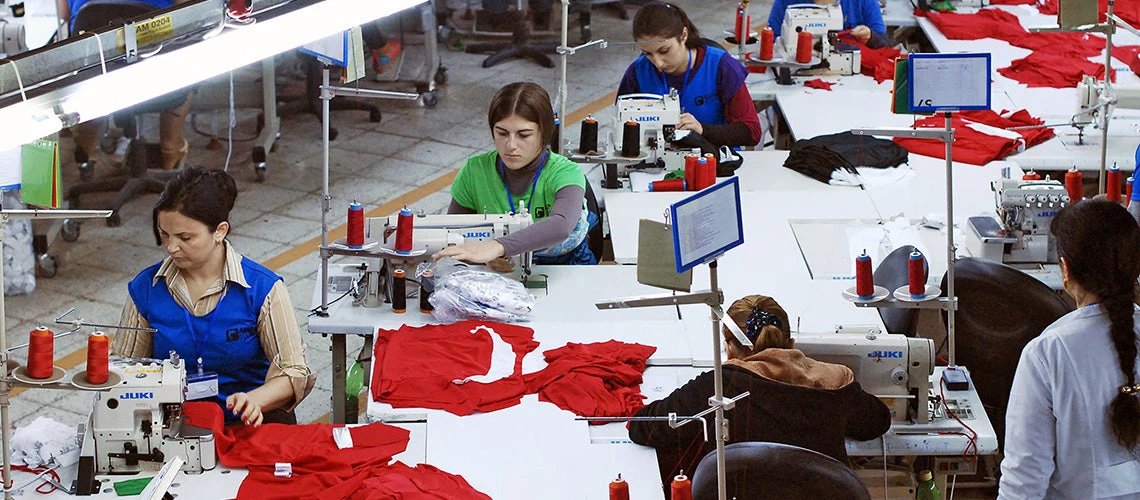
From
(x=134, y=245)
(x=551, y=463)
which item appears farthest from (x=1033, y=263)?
(x=134, y=245)

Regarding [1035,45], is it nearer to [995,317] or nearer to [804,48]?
[804,48]

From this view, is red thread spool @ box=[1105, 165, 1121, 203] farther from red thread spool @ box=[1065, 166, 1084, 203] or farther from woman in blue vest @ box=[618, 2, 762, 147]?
woman in blue vest @ box=[618, 2, 762, 147]

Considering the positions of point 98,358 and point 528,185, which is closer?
point 98,358

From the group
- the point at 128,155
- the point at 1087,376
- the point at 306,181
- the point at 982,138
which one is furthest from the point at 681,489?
the point at 128,155

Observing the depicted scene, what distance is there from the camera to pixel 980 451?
379cm

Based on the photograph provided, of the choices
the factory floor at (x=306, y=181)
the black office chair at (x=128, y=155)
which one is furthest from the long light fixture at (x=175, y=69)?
the black office chair at (x=128, y=155)

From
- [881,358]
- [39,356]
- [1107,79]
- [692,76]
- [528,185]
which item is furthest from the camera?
[692,76]

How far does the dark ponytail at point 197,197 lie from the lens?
372 centimetres

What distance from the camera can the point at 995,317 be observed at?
4270 mm

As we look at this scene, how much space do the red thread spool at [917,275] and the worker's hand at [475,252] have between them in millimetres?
1237

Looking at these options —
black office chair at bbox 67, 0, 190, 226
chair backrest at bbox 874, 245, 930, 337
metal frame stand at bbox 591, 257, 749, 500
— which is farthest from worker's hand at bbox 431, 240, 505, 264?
black office chair at bbox 67, 0, 190, 226

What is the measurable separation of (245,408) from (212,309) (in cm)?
33

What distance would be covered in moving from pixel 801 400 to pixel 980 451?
2.05 ft

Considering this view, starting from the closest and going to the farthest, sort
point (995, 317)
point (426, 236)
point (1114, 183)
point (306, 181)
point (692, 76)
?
1. point (995, 317)
2. point (426, 236)
3. point (1114, 183)
4. point (692, 76)
5. point (306, 181)
